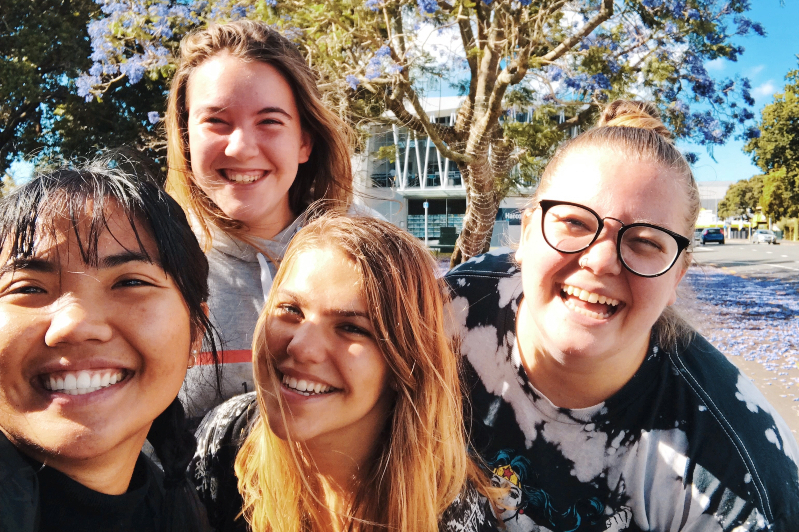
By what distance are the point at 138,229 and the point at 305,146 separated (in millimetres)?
1312

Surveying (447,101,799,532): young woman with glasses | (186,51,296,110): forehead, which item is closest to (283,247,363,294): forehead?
(447,101,799,532): young woman with glasses

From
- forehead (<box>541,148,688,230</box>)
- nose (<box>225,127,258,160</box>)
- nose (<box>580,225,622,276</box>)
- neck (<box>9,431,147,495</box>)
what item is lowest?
neck (<box>9,431,147,495</box>)

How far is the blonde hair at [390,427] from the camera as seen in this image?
171cm

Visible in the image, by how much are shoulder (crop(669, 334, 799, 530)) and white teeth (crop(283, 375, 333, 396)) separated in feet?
4.42

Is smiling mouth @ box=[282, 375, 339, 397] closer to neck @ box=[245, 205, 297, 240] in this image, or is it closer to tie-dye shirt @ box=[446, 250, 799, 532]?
tie-dye shirt @ box=[446, 250, 799, 532]

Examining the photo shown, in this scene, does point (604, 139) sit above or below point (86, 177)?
above

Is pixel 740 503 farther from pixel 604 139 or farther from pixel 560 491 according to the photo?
pixel 604 139

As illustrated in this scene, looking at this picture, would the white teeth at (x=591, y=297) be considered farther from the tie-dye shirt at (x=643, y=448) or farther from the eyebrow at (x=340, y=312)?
the eyebrow at (x=340, y=312)

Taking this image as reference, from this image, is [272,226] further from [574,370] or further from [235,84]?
[574,370]

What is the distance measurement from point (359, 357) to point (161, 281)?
58 cm

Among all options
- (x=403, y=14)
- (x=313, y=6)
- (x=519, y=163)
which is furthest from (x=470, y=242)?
(x=313, y=6)

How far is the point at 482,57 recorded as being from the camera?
269 inches

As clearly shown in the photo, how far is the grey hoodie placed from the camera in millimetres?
2141

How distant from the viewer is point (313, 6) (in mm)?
5770
